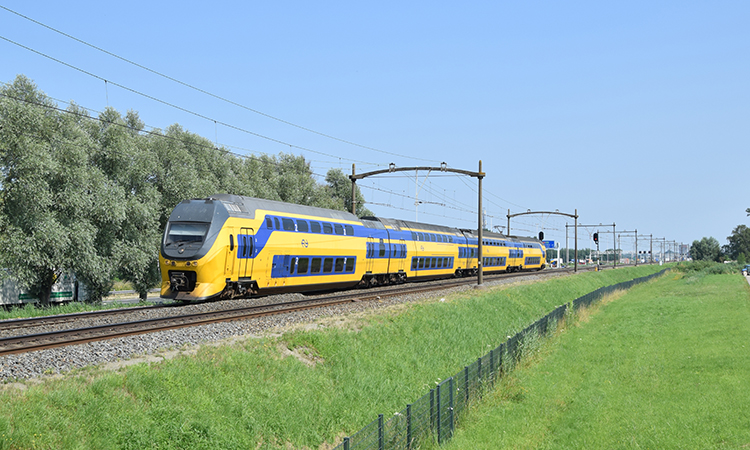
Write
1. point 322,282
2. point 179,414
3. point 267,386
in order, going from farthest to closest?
1. point 322,282
2. point 267,386
3. point 179,414

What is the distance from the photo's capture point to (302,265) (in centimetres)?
2909

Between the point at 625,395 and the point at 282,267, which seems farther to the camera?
the point at 282,267

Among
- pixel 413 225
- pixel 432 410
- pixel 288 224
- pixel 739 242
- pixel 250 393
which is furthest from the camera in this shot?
pixel 739 242

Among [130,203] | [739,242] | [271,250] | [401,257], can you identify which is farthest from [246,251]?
[739,242]

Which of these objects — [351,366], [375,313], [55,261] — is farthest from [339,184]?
[351,366]

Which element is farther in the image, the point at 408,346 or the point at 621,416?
the point at 408,346

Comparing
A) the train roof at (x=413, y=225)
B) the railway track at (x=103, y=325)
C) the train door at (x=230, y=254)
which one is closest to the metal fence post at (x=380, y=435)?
the railway track at (x=103, y=325)

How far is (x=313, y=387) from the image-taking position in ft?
43.1

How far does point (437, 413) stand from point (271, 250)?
16.2 meters

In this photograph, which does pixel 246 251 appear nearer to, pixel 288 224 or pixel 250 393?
pixel 288 224

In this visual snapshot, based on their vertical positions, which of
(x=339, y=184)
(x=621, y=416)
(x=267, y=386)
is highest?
(x=339, y=184)

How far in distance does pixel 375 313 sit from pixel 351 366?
6477mm

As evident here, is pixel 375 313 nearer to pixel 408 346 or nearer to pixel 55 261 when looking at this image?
pixel 408 346

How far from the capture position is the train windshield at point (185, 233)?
23.5 m
